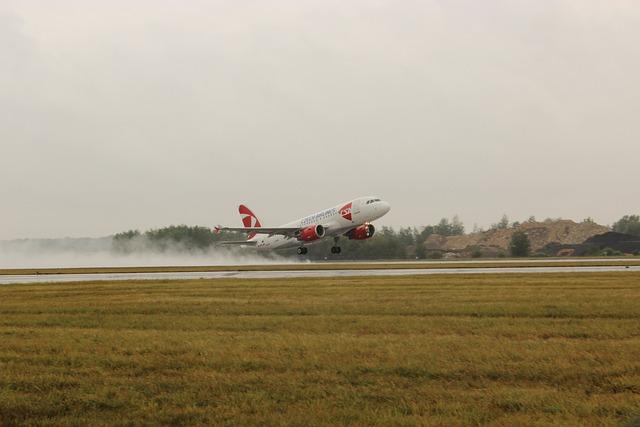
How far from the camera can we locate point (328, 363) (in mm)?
10195

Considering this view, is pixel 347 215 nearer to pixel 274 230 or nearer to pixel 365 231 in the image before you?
pixel 365 231

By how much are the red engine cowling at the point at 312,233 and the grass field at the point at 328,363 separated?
40.7 m

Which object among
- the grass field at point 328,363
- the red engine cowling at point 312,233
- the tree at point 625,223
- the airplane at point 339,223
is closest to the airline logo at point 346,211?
the airplane at point 339,223

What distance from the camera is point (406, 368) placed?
31.6ft

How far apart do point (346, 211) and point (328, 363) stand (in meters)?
49.6

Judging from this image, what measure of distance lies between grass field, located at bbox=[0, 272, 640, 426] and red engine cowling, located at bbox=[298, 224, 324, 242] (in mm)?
40748

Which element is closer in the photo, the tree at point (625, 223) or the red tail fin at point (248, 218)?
the red tail fin at point (248, 218)

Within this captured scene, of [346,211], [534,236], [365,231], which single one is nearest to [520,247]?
[534,236]

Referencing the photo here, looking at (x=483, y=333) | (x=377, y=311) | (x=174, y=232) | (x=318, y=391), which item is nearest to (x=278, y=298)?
(x=377, y=311)

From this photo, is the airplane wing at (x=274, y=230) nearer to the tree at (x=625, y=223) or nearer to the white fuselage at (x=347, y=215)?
the white fuselage at (x=347, y=215)

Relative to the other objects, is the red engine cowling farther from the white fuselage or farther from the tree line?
the tree line

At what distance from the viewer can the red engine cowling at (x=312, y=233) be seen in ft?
198

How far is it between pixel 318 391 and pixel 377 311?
359 inches

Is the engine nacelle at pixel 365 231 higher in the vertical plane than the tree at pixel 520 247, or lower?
higher
